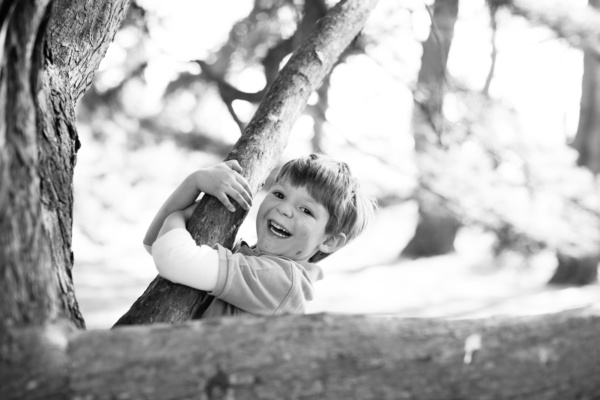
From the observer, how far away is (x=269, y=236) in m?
1.89

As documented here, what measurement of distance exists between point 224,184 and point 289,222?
29 cm

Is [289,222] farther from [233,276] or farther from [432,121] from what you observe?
[432,121]

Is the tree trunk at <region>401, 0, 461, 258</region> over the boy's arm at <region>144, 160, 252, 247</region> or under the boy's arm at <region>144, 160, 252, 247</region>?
over

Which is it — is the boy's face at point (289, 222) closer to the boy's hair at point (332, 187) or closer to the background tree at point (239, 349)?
the boy's hair at point (332, 187)

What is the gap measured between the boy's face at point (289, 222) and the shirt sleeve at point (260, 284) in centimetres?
12

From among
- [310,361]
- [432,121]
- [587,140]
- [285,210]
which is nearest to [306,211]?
[285,210]

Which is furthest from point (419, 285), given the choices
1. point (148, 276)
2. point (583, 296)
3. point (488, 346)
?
point (488, 346)

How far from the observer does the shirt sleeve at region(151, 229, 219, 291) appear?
1490mm

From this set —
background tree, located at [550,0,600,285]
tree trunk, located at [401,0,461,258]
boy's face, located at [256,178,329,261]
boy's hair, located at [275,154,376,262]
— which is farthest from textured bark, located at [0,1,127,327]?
background tree, located at [550,0,600,285]

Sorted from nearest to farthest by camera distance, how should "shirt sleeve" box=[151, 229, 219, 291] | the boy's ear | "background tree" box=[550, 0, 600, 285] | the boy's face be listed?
"shirt sleeve" box=[151, 229, 219, 291], the boy's face, the boy's ear, "background tree" box=[550, 0, 600, 285]

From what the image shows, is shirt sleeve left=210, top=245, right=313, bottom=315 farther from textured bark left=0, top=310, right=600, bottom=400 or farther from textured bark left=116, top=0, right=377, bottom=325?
textured bark left=0, top=310, right=600, bottom=400

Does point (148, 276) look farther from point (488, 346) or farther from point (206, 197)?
point (488, 346)

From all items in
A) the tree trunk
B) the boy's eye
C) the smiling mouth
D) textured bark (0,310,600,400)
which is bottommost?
textured bark (0,310,600,400)

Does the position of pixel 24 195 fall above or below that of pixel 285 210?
below
